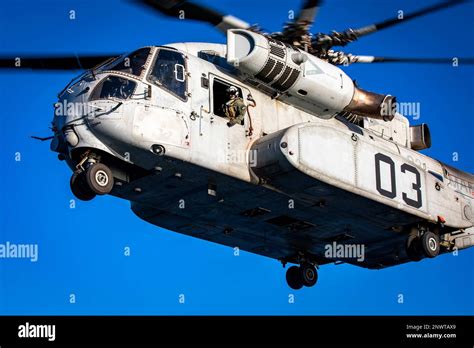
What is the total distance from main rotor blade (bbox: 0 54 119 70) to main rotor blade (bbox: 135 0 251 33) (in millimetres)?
2328

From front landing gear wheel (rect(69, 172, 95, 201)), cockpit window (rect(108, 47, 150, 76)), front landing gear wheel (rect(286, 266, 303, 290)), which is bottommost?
front landing gear wheel (rect(286, 266, 303, 290))

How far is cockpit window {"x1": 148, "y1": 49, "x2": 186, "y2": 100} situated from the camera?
878 inches

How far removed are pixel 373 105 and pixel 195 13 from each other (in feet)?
16.9

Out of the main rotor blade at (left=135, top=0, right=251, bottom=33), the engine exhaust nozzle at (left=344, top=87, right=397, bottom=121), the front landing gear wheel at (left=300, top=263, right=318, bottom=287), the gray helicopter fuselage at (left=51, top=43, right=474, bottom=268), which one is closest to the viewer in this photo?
the main rotor blade at (left=135, top=0, right=251, bottom=33)

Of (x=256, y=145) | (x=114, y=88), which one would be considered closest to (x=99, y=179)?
(x=114, y=88)

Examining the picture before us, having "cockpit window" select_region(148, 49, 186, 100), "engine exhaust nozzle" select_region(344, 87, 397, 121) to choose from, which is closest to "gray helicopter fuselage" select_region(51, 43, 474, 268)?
"cockpit window" select_region(148, 49, 186, 100)

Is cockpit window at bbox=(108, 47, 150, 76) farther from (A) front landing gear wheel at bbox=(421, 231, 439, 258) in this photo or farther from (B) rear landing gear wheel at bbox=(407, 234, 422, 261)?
(A) front landing gear wheel at bbox=(421, 231, 439, 258)

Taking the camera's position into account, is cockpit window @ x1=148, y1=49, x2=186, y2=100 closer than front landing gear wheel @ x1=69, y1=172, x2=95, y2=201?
No

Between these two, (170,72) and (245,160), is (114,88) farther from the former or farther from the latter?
(245,160)
